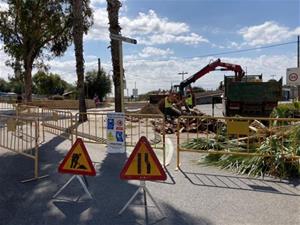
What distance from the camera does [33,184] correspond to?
7.09m

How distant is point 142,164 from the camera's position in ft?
19.3

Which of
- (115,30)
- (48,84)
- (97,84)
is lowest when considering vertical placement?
(97,84)

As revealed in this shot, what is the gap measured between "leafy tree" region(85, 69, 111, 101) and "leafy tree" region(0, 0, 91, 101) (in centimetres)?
2388

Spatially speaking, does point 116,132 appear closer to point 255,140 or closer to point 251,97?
point 255,140

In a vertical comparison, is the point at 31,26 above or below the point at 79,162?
above

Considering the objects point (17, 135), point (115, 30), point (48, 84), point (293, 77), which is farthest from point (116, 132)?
point (48, 84)

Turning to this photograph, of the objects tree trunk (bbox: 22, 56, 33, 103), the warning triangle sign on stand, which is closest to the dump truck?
the warning triangle sign on stand

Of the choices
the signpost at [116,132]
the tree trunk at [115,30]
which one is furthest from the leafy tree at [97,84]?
the signpost at [116,132]

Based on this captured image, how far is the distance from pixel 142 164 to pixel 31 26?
26192 millimetres

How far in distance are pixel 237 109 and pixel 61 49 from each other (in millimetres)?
18327

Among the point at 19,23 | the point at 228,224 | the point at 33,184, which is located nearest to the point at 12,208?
the point at 33,184

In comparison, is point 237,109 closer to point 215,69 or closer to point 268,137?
point 215,69

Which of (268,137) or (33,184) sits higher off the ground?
(268,137)

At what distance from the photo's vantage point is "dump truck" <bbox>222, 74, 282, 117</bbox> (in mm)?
18609
